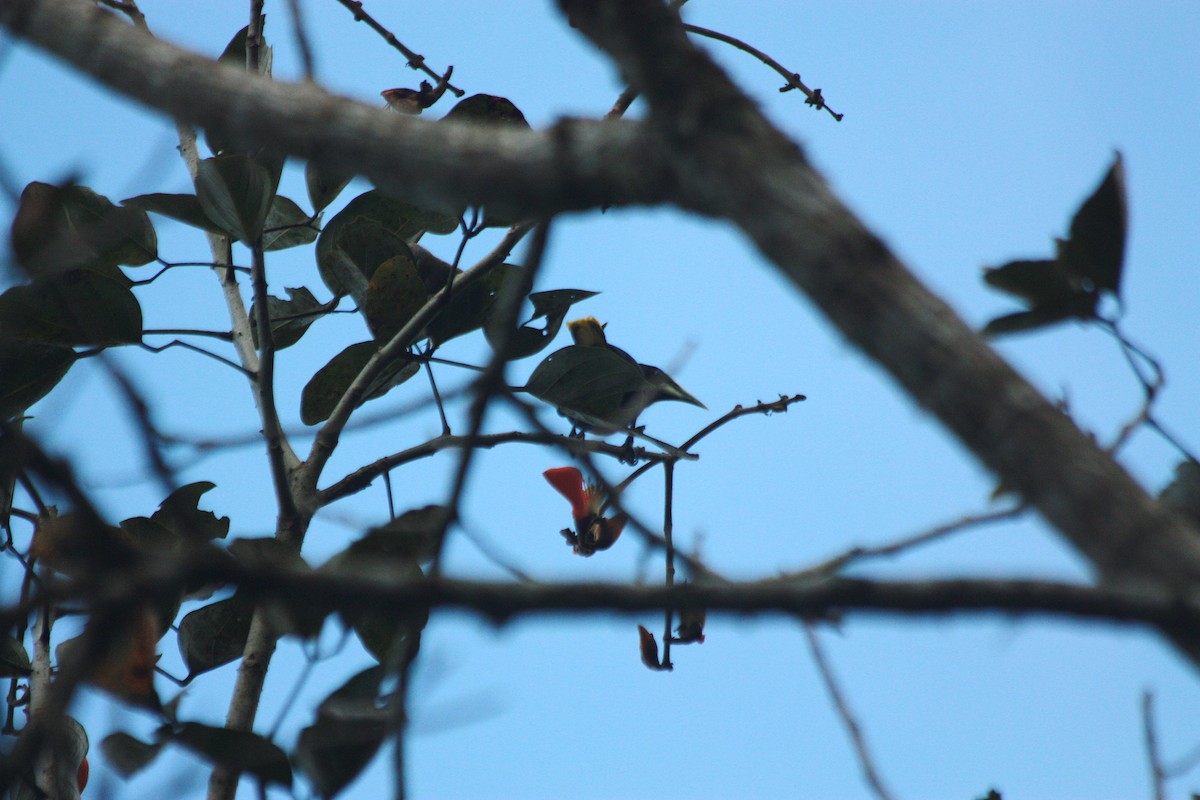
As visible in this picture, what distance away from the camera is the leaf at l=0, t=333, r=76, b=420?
5.01ft

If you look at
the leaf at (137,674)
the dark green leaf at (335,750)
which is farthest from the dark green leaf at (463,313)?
the dark green leaf at (335,750)

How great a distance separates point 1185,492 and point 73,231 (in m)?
1.32

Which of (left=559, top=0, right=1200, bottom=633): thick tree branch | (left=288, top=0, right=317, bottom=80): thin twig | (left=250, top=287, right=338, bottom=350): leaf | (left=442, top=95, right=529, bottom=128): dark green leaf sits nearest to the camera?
(left=559, top=0, right=1200, bottom=633): thick tree branch

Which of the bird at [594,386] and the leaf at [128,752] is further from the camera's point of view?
the bird at [594,386]

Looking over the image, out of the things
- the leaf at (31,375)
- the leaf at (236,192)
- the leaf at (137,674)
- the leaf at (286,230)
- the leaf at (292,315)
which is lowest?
the leaf at (137,674)

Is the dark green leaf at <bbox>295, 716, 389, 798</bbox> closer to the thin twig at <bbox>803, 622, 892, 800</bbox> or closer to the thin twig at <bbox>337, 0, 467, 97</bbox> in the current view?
the thin twig at <bbox>803, 622, 892, 800</bbox>

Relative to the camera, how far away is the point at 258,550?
110 cm

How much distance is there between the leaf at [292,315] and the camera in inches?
66.6

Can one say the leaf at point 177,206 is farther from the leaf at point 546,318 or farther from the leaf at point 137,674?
the leaf at point 137,674

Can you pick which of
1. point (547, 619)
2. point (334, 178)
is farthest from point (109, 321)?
point (547, 619)

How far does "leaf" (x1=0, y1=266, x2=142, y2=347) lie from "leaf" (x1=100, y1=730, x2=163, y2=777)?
24.4 inches

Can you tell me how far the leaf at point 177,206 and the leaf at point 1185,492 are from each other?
1.25 metres

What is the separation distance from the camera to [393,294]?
4.81 ft

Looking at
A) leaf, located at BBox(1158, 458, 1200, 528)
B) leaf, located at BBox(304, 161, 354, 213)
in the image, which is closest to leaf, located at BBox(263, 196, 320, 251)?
leaf, located at BBox(304, 161, 354, 213)
